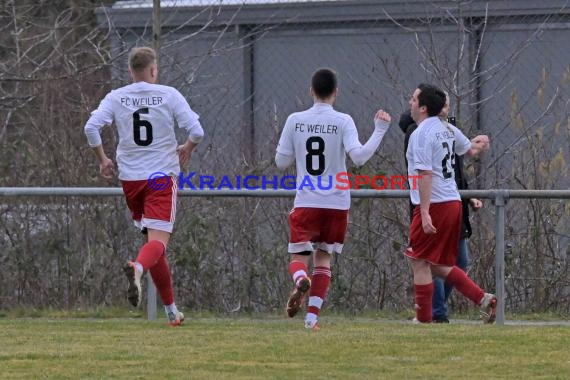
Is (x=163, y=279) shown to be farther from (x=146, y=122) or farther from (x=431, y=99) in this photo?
(x=431, y=99)

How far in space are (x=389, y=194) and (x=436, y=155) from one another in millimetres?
947

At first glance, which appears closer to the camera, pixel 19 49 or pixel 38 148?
pixel 38 148

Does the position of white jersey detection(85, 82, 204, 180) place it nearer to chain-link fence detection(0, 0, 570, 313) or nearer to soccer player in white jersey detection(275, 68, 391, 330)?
soccer player in white jersey detection(275, 68, 391, 330)

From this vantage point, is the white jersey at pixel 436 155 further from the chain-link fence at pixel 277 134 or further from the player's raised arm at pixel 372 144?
the chain-link fence at pixel 277 134

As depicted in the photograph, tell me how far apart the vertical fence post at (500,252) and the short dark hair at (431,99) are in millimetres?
A: 929

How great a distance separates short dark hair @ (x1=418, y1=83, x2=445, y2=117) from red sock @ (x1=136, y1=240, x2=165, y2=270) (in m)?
2.03

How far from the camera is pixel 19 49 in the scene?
1367 centimetres

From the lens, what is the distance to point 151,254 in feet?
29.6

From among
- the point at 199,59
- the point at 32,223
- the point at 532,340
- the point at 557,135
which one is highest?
the point at 199,59

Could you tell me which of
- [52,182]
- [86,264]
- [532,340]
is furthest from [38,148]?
[532,340]

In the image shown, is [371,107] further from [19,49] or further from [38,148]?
[19,49]

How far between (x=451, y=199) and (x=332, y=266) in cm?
184

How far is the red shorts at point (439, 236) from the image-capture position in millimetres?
9414

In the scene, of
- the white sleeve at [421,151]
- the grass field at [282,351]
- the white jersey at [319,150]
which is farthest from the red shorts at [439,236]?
the white jersey at [319,150]
